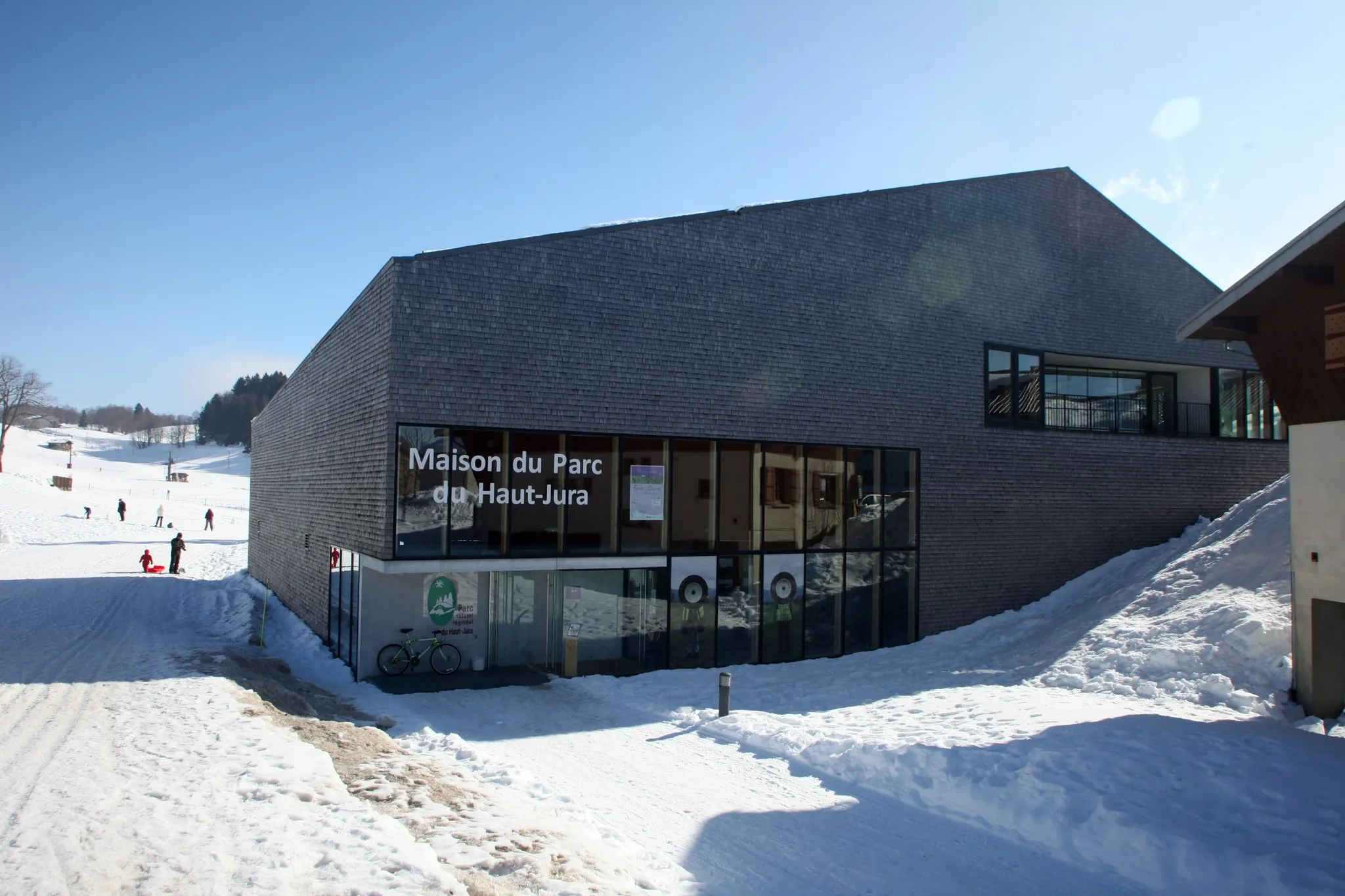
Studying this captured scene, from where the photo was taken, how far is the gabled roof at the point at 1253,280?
10.9 meters

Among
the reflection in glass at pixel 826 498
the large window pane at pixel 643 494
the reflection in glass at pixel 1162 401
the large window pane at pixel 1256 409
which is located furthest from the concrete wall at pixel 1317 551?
the large window pane at pixel 1256 409

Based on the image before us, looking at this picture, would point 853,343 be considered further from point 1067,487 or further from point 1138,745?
point 1138,745

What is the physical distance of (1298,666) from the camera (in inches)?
476

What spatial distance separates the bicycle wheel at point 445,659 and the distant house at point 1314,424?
13899 mm

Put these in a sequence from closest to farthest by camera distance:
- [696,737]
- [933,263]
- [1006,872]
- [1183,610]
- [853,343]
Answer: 1. [1006,872]
2. [696,737]
3. [1183,610]
4. [853,343]
5. [933,263]

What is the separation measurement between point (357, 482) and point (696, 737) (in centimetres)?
874

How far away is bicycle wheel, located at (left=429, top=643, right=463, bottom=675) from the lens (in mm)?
16219

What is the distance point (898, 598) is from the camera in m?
19.8

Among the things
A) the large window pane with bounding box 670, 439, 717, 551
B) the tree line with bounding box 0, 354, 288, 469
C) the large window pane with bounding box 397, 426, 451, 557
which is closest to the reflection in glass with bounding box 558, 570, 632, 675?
the large window pane with bounding box 670, 439, 717, 551

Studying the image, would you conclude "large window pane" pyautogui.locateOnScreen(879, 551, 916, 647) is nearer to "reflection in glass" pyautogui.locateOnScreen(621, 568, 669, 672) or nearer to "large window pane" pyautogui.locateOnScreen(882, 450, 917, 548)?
"large window pane" pyautogui.locateOnScreen(882, 450, 917, 548)

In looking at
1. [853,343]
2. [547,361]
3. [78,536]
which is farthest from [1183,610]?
[78,536]

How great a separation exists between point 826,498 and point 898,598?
309cm

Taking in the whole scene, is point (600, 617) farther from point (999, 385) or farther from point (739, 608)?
point (999, 385)

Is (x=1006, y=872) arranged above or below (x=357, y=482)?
below
